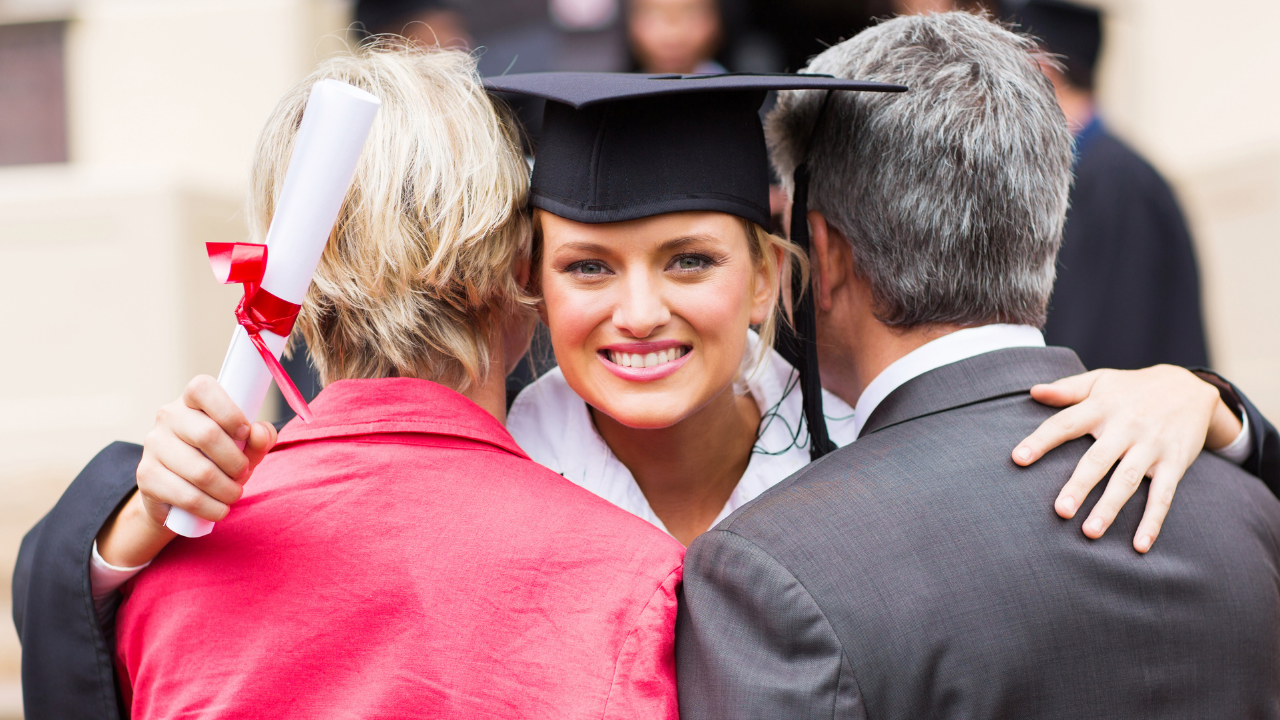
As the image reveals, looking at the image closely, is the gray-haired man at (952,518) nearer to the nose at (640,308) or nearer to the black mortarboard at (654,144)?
the black mortarboard at (654,144)

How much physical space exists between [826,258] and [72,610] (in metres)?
1.33

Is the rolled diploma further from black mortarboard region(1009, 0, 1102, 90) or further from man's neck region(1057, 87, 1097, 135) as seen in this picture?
black mortarboard region(1009, 0, 1102, 90)

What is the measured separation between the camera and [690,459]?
2305 millimetres

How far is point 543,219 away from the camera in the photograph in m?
1.79

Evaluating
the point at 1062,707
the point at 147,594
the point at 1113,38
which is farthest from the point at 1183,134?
the point at 147,594

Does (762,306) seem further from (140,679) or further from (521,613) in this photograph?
(140,679)

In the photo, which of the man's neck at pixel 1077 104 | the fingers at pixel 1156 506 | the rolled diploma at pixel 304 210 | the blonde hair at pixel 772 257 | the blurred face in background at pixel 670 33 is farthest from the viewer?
the blurred face in background at pixel 670 33

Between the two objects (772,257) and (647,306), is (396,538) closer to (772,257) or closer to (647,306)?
(647,306)

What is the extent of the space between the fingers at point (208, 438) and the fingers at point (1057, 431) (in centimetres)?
106

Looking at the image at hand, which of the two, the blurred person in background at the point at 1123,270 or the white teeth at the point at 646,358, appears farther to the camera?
the blurred person in background at the point at 1123,270

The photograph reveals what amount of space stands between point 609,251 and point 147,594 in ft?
2.81

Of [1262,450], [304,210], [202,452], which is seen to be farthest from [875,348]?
[202,452]

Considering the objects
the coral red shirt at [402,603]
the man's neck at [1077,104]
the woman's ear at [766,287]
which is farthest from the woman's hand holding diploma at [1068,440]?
the man's neck at [1077,104]

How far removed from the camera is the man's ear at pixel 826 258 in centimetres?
187
